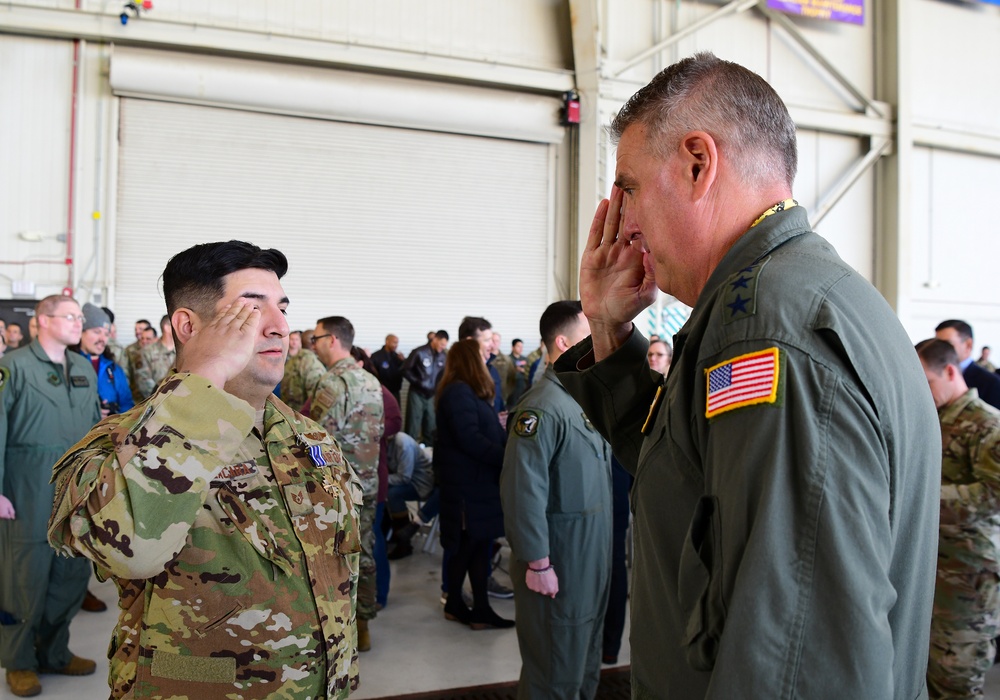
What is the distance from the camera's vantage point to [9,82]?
8.29 meters

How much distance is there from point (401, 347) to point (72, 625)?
5858 millimetres

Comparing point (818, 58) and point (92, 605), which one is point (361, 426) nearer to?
point (92, 605)

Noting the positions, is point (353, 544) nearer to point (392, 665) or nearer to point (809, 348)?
point (809, 348)

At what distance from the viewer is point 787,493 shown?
32.1 inches

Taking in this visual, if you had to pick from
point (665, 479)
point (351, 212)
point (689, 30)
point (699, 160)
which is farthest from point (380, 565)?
point (689, 30)

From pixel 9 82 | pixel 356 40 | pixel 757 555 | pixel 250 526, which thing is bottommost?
pixel 250 526

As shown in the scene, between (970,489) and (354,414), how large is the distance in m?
3.02

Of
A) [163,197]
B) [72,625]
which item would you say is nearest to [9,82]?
[163,197]

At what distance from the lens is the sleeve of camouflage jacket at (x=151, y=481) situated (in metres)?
1.36

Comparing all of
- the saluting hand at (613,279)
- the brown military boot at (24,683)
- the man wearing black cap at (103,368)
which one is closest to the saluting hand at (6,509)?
the brown military boot at (24,683)

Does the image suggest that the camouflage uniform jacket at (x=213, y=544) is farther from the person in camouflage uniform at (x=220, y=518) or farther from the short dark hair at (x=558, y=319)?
the short dark hair at (x=558, y=319)

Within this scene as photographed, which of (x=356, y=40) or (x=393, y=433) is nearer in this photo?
(x=393, y=433)

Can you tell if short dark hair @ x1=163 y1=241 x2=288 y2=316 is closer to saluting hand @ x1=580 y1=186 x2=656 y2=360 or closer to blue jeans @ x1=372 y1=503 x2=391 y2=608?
saluting hand @ x1=580 y1=186 x2=656 y2=360

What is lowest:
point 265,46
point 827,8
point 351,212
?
point 351,212
